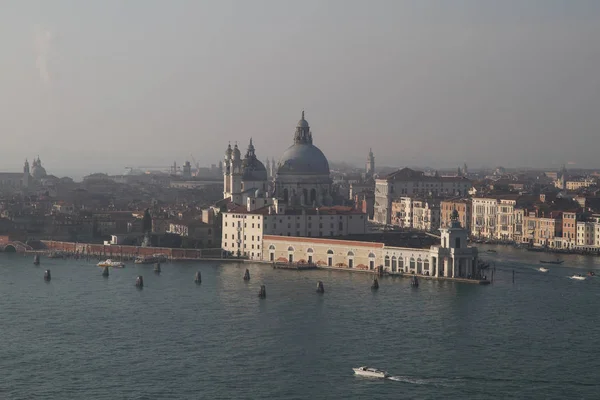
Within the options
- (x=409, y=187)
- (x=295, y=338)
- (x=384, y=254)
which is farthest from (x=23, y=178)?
(x=295, y=338)

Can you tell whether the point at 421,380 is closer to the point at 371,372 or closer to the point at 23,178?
the point at 371,372

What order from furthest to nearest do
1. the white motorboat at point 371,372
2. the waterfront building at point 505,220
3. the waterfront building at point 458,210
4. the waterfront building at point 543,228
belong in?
the waterfront building at point 458,210
the waterfront building at point 505,220
the waterfront building at point 543,228
the white motorboat at point 371,372

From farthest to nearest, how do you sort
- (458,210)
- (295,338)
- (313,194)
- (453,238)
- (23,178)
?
(23,178) < (458,210) < (313,194) < (453,238) < (295,338)

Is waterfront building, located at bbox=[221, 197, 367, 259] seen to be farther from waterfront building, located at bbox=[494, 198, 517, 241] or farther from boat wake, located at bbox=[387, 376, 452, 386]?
boat wake, located at bbox=[387, 376, 452, 386]

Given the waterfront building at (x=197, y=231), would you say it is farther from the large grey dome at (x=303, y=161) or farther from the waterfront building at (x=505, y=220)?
the waterfront building at (x=505, y=220)

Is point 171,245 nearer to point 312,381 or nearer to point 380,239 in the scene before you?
point 380,239

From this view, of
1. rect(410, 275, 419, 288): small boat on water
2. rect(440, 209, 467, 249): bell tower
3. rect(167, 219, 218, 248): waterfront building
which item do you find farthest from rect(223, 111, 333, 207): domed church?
rect(410, 275, 419, 288): small boat on water

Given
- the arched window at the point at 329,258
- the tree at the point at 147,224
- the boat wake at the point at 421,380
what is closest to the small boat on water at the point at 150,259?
the tree at the point at 147,224

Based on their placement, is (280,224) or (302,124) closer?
(280,224)
